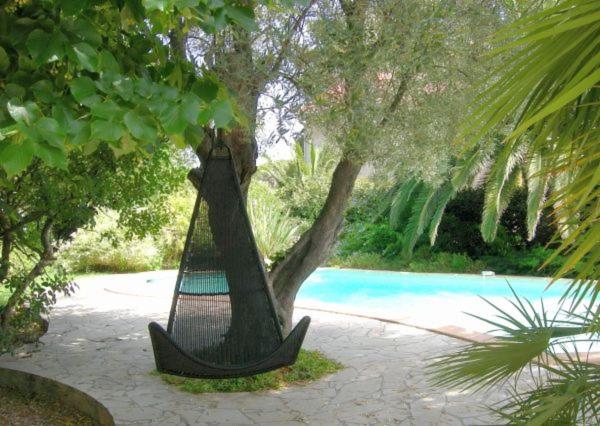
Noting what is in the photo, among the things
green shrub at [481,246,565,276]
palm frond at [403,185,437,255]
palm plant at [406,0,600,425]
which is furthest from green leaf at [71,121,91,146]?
green shrub at [481,246,565,276]

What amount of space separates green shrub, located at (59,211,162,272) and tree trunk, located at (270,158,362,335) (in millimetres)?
7068

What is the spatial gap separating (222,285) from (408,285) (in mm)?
7558

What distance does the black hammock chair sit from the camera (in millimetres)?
4367

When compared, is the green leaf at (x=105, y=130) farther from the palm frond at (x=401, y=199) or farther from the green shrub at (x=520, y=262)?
the palm frond at (x=401, y=199)

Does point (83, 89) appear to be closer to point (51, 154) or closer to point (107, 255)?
point (51, 154)

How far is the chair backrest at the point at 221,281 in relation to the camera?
439 cm

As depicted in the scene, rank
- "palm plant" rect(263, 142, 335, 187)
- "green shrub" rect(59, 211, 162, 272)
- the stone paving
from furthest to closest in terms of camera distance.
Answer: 1. "palm plant" rect(263, 142, 335, 187)
2. "green shrub" rect(59, 211, 162, 272)
3. the stone paving

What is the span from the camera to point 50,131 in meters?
1.59

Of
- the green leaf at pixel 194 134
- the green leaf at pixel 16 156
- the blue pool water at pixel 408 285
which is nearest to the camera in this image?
the green leaf at pixel 16 156

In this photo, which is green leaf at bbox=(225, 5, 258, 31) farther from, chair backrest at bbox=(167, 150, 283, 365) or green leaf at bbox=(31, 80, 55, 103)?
chair backrest at bbox=(167, 150, 283, 365)

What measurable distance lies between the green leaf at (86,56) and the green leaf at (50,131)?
237 millimetres

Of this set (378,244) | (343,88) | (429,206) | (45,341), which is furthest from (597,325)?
(378,244)

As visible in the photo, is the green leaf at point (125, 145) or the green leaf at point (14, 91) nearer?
the green leaf at point (14, 91)

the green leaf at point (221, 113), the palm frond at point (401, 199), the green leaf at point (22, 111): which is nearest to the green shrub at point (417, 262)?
the palm frond at point (401, 199)
